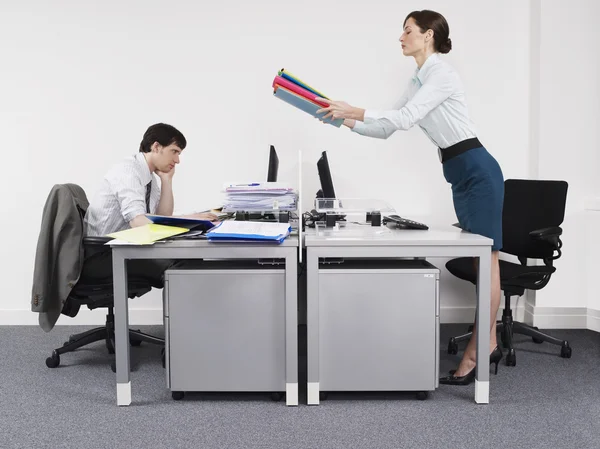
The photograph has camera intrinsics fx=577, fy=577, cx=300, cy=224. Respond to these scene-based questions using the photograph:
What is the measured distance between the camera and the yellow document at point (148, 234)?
215 cm

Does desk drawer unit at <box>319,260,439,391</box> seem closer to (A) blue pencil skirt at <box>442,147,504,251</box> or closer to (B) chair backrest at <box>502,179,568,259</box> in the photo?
(A) blue pencil skirt at <box>442,147,504,251</box>

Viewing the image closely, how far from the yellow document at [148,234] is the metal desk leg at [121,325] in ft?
0.31

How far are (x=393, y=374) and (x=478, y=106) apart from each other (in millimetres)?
2097

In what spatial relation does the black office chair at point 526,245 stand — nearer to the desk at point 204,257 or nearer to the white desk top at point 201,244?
the desk at point 204,257

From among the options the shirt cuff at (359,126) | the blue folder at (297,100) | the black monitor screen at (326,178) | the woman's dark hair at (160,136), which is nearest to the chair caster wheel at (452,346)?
the black monitor screen at (326,178)

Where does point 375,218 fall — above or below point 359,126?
below

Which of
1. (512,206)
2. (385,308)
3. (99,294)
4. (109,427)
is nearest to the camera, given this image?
(109,427)

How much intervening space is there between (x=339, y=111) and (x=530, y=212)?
140cm

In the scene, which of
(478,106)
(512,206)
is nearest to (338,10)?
(478,106)

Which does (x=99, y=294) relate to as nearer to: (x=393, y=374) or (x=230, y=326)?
(x=230, y=326)

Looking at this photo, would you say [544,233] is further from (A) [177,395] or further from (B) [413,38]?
(A) [177,395]

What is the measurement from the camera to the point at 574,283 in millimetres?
3564

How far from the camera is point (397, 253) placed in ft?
7.32

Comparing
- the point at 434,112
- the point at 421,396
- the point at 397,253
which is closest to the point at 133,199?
the point at 397,253
